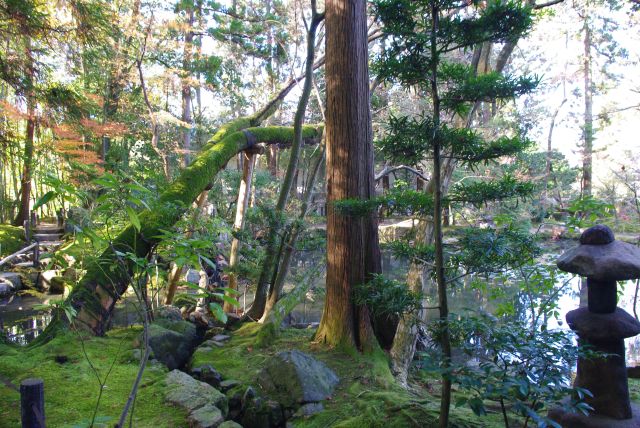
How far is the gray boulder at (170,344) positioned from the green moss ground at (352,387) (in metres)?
0.21

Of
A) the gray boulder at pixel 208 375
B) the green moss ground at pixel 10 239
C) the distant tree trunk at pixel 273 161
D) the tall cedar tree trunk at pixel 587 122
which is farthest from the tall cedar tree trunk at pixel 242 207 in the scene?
the distant tree trunk at pixel 273 161

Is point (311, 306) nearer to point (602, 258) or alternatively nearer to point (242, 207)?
→ point (242, 207)

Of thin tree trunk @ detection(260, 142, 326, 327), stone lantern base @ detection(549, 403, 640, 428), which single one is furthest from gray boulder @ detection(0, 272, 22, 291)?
stone lantern base @ detection(549, 403, 640, 428)

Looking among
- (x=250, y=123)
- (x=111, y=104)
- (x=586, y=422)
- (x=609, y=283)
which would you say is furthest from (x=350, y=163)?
(x=111, y=104)

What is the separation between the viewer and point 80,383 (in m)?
3.47

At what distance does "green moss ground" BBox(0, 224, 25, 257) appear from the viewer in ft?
36.7

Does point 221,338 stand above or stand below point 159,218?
below

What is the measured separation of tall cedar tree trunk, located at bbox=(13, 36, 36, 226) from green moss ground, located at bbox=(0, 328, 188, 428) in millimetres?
1630

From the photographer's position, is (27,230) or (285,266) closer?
(285,266)

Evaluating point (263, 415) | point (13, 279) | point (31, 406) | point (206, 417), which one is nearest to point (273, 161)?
point (13, 279)

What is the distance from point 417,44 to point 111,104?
450 inches

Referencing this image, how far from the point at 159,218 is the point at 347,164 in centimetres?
226

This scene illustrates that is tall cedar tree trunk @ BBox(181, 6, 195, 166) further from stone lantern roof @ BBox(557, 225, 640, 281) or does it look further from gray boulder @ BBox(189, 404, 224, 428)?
stone lantern roof @ BBox(557, 225, 640, 281)

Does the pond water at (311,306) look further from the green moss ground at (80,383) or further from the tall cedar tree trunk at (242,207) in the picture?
the green moss ground at (80,383)
